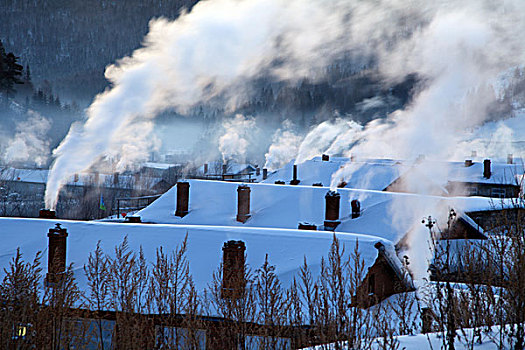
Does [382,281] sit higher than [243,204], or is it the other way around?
[243,204]

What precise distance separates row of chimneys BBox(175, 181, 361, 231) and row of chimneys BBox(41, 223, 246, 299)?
724 cm

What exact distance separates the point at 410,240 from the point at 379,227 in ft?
5.03

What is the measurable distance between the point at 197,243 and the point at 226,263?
3.13 metres

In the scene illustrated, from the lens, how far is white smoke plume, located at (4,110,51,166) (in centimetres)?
9075

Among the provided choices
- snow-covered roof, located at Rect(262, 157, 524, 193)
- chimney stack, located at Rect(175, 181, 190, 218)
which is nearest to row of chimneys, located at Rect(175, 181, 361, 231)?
chimney stack, located at Rect(175, 181, 190, 218)

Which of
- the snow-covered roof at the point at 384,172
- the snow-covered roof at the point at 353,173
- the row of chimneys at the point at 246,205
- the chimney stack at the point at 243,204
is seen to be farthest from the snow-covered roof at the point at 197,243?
the snow-covered roof at the point at 384,172

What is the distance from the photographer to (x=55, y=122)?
10912 cm

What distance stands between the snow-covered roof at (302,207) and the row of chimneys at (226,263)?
9.17 metres

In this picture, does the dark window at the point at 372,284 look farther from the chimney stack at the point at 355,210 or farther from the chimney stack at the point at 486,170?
the chimney stack at the point at 486,170

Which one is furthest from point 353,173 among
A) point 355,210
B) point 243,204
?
point 355,210

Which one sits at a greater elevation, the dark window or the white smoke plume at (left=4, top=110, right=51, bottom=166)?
the white smoke plume at (left=4, top=110, right=51, bottom=166)

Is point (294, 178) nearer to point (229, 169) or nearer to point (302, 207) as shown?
point (302, 207)

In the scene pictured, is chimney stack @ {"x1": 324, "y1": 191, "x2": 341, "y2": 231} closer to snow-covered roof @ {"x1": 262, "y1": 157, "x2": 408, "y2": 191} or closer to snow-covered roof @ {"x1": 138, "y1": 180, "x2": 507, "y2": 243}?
snow-covered roof @ {"x1": 138, "y1": 180, "x2": 507, "y2": 243}

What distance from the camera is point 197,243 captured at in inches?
657
